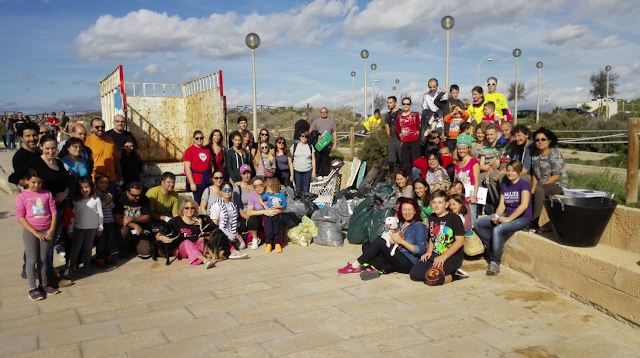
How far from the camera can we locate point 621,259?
448 centimetres

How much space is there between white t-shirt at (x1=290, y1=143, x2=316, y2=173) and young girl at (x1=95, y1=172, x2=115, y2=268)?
350 cm

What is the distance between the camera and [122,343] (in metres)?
3.96

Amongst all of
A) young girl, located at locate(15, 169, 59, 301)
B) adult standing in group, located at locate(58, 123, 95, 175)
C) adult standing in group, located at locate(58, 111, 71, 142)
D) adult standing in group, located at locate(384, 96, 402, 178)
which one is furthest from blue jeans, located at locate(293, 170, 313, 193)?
adult standing in group, located at locate(58, 111, 71, 142)

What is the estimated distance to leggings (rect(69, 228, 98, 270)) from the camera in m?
5.82

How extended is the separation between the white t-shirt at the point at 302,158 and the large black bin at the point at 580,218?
15.5 feet

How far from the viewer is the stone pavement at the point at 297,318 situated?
3.79 meters

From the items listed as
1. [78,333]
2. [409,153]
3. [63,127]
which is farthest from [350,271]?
[63,127]

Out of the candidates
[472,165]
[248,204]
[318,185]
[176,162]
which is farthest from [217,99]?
[472,165]

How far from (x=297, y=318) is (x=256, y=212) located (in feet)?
9.35

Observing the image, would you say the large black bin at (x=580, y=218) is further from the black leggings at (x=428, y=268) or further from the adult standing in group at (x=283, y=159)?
the adult standing in group at (x=283, y=159)

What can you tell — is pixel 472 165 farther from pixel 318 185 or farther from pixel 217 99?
pixel 217 99

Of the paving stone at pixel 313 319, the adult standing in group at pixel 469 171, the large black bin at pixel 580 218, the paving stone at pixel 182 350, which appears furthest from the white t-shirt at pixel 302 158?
the paving stone at pixel 182 350

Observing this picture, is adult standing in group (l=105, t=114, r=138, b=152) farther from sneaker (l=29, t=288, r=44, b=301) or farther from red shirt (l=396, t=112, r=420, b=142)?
red shirt (l=396, t=112, r=420, b=142)

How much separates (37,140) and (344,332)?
4.08m
